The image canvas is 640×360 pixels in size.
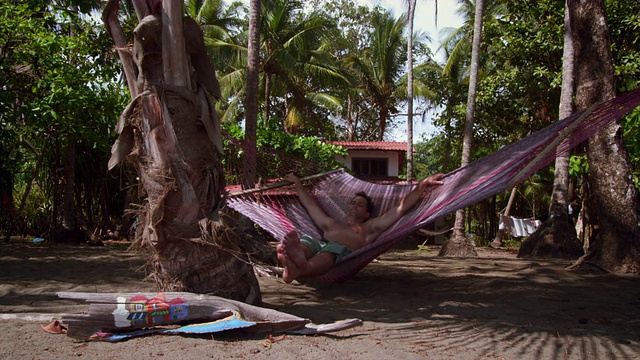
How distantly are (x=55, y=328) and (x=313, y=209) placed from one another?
181 centimetres

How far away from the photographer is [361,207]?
126 inches

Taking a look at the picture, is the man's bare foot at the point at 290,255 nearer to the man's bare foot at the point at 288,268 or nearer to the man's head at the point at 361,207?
the man's bare foot at the point at 288,268

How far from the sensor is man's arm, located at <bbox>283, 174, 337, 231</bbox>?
3167 mm

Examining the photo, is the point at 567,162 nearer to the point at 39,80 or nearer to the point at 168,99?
the point at 168,99

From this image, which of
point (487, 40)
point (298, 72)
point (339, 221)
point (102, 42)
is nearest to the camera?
point (339, 221)

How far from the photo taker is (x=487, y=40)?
Result: 782cm

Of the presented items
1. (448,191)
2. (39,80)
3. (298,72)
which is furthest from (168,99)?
(298,72)

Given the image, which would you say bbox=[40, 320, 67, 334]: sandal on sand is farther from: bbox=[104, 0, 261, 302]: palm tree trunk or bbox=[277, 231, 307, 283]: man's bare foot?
bbox=[277, 231, 307, 283]: man's bare foot

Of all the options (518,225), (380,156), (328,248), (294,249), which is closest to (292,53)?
(380,156)

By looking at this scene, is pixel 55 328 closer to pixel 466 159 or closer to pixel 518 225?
pixel 466 159

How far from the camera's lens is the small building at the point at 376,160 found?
11.3 m

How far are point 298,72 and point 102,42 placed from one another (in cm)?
591

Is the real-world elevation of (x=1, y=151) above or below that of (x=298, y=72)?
below

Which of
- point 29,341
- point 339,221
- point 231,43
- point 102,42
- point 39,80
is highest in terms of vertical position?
point 231,43
